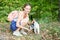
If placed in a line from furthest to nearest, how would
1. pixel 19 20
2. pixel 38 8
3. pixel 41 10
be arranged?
pixel 38 8 < pixel 41 10 < pixel 19 20

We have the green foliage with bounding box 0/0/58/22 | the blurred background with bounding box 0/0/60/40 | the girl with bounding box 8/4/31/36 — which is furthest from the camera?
the green foliage with bounding box 0/0/58/22

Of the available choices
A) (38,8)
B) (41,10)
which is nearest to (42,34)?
(41,10)

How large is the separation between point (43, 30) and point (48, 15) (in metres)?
1.96

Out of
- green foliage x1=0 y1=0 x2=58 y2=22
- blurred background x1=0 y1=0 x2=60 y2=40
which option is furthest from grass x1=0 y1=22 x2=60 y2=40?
green foliage x1=0 y1=0 x2=58 y2=22

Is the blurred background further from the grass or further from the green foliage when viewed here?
the grass

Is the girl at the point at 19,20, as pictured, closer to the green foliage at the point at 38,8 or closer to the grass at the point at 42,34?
the grass at the point at 42,34

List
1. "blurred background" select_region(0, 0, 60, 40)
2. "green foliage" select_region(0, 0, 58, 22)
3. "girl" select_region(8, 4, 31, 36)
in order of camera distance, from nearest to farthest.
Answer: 1. "girl" select_region(8, 4, 31, 36)
2. "blurred background" select_region(0, 0, 60, 40)
3. "green foliage" select_region(0, 0, 58, 22)

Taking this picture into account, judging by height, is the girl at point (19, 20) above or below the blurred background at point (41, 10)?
above

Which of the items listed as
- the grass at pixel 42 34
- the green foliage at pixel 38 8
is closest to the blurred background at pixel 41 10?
the green foliage at pixel 38 8

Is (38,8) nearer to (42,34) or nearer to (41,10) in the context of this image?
(41,10)

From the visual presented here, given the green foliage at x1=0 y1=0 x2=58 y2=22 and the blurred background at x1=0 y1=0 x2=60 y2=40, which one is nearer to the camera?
the blurred background at x1=0 y1=0 x2=60 y2=40

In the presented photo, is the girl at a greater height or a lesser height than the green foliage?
greater

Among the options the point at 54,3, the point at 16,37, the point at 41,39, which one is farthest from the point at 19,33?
the point at 54,3

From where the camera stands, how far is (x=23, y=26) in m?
6.45
